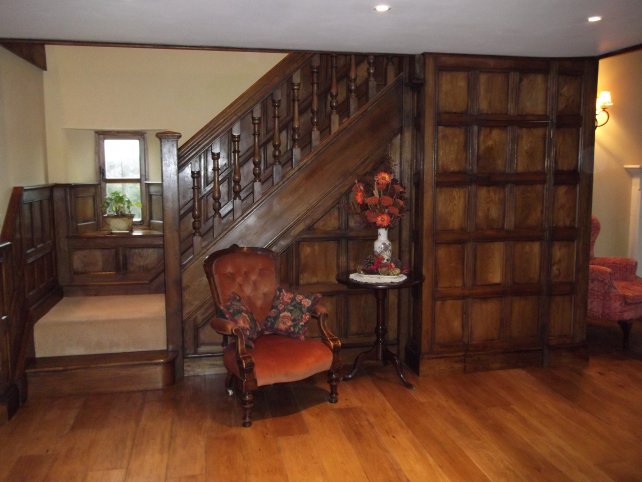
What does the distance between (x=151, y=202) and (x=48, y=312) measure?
5.24ft

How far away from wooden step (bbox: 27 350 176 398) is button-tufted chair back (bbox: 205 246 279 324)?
28.4 inches

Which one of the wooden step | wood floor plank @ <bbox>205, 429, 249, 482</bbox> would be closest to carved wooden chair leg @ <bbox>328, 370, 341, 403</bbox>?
wood floor plank @ <bbox>205, 429, 249, 482</bbox>

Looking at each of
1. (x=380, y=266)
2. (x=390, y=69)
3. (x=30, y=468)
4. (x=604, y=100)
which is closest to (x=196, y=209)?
(x=380, y=266)

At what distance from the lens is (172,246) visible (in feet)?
14.0

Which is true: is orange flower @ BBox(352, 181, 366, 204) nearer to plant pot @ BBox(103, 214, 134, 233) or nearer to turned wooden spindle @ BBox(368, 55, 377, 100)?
turned wooden spindle @ BBox(368, 55, 377, 100)

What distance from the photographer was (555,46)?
404 centimetres

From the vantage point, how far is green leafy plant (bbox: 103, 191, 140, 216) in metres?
5.44

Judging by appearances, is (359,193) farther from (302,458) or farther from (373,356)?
(302,458)

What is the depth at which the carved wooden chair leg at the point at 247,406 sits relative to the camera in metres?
3.57

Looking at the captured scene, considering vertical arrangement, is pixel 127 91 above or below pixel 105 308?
above

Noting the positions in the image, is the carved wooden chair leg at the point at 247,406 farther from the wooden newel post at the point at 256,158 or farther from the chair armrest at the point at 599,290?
the chair armrest at the point at 599,290

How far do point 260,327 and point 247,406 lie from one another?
0.63 m

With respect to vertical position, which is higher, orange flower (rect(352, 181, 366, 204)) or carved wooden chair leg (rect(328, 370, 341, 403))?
orange flower (rect(352, 181, 366, 204))

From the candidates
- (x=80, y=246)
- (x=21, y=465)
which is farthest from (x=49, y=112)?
(x=21, y=465)
